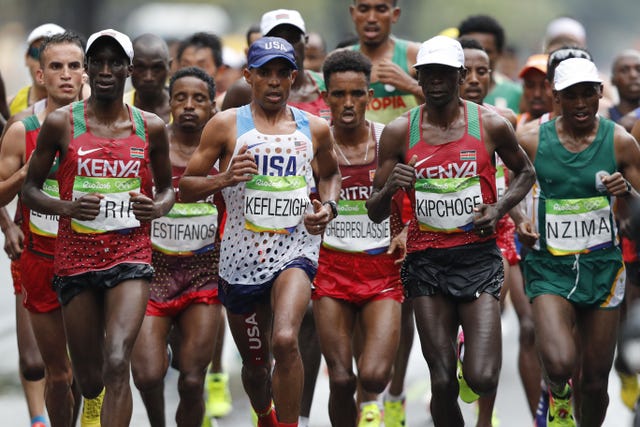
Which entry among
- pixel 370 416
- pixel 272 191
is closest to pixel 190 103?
pixel 272 191

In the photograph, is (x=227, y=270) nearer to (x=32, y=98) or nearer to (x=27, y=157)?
(x=27, y=157)

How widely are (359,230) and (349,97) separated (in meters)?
0.87

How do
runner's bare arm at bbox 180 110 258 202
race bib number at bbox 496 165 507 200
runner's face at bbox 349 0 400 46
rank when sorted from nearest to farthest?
1. runner's bare arm at bbox 180 110 258 202
2. race bib number at bbox 496 165 507 200
3. runner's face at bbox 349 0 400 46

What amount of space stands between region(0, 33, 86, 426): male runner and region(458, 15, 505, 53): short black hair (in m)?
4.38

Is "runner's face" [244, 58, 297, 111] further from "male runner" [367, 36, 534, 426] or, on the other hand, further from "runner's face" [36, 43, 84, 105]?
"runner's face" [36, 43, 84, 105]

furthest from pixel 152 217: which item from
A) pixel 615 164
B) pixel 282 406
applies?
pixel 615 164

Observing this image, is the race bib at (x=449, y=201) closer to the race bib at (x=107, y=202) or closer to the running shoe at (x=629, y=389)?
the race bib at (x=107, y=202)

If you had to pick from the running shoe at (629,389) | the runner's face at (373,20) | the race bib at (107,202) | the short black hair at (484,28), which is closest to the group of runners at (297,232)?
the race bib at (107,202)

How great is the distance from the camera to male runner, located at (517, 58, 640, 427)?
32.4 ft

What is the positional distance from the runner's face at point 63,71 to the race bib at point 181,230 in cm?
101

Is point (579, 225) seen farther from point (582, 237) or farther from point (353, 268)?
point (353, 268)

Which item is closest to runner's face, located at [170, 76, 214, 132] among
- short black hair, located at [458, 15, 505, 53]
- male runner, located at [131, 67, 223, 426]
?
male runner, located at [131, 67, 223, 426]

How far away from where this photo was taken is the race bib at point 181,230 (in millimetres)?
10422

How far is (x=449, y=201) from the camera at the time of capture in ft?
30.9
